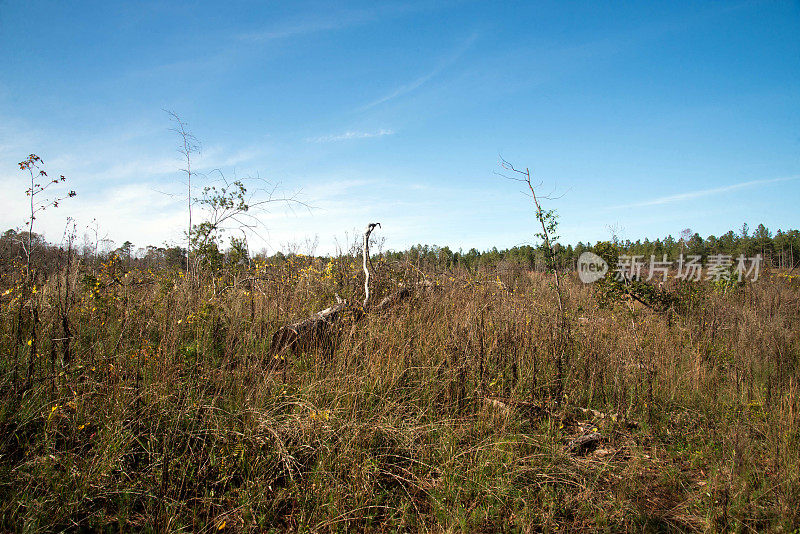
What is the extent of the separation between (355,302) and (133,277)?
3.97 m

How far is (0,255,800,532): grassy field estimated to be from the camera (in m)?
2.09

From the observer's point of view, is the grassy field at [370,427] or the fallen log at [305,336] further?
the fallen log at [305,336]

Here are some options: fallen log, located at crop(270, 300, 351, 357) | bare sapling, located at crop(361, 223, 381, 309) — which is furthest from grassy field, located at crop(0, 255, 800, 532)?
bare sapling, located at crop(361, 223, 381, 309)

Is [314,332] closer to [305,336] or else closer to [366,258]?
[305,336]

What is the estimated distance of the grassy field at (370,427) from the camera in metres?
2.09

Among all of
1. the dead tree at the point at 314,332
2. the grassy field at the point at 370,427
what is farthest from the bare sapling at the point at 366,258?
the grassy field at the point at 370,427

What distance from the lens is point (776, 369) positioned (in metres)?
4.50

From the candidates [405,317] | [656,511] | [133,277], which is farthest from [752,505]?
[133,277]

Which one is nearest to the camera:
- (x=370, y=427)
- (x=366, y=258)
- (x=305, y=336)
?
(x=370, y=427)

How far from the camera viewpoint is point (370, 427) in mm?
2621

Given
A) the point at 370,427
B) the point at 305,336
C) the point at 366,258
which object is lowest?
the point at 370,427

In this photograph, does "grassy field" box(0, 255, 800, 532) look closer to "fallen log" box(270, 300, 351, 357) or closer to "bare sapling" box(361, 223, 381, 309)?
"fallen log" box(270, 300, 351, 357)

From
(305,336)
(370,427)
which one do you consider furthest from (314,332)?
(370,427)

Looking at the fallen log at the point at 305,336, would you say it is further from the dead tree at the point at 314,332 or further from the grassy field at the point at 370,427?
the grassy field at the point at 370,427
